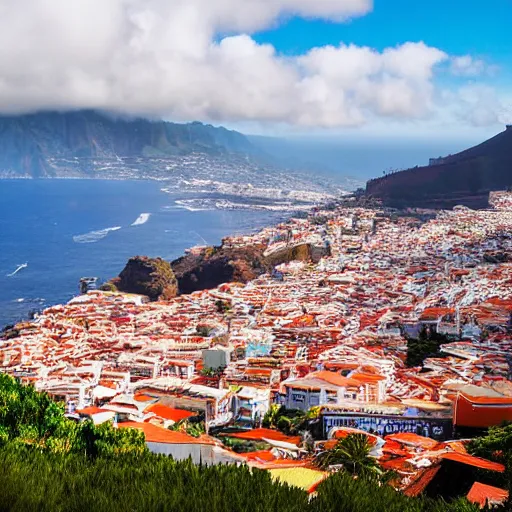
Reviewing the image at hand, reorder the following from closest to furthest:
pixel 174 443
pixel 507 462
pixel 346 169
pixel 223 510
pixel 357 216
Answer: pixel 223 510 < pixel 507 462 < pixel 174 443 < pixel 357 216 < pixel 346 169

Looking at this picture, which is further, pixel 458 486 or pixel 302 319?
pixel 302 319

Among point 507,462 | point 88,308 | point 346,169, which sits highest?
point 346,169

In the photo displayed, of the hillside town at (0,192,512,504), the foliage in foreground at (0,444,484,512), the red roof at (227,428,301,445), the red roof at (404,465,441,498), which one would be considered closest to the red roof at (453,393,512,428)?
the hillside town at (0,192,512,504)

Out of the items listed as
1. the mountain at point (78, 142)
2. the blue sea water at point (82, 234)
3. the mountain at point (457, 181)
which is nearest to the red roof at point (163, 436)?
the blue sea water at point (82, 234)

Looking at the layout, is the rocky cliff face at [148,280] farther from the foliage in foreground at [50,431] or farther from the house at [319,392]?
the foliage in foreground at [50,431]

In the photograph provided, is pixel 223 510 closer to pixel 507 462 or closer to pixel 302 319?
pixel 507 462

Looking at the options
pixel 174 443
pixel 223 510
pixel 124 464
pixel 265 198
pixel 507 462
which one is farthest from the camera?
pixel 265 198

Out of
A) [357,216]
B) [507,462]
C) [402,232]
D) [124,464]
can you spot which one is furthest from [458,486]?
[357,216]
